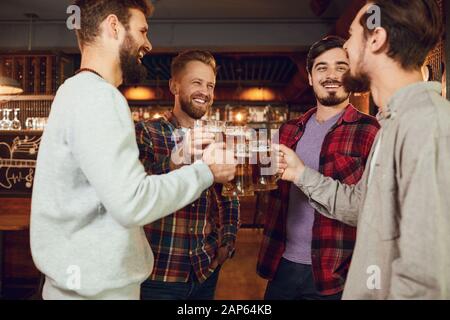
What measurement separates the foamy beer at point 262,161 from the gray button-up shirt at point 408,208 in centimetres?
58

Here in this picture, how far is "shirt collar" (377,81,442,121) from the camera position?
1.17 meters

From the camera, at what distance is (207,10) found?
18.1 ft

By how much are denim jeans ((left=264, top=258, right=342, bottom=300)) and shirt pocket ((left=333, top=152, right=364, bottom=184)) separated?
0.50 m

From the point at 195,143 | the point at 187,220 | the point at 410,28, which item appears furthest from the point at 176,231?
the point at 410,28

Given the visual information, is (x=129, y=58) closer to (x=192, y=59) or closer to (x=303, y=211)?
(x=192, y=59)

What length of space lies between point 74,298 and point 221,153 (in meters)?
0.69

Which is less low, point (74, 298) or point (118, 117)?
point (118, 117)

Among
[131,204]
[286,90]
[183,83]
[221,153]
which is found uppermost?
[286,90]

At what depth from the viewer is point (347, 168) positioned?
2000 mm

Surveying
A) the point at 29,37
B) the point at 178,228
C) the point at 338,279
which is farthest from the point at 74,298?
the point at 29,37

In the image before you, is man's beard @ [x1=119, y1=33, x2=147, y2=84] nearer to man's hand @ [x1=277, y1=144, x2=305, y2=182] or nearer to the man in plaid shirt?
the man in plaid shirt

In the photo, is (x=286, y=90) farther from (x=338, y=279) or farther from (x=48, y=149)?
(x=48, y=149)

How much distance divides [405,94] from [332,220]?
95 cm

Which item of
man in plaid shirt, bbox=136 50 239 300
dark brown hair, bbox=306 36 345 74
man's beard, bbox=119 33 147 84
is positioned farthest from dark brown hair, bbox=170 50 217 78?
man's beard, bbox=119 33 147 84
